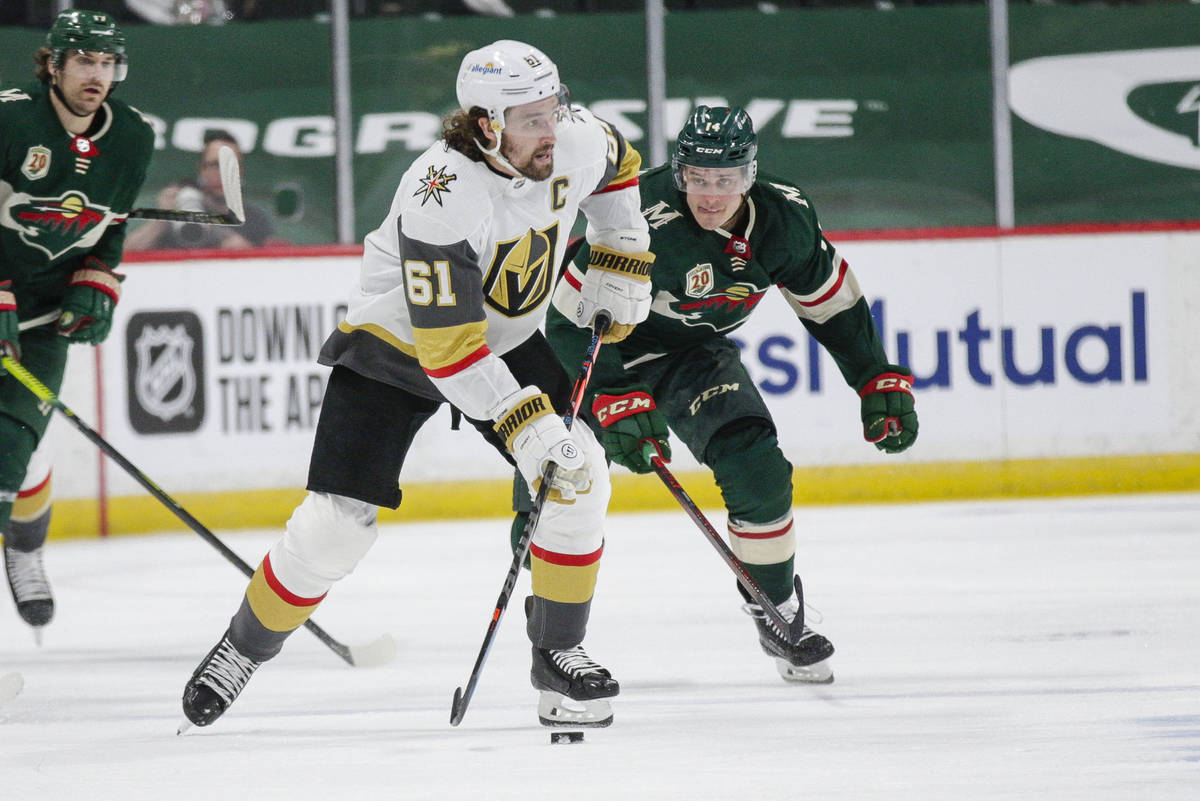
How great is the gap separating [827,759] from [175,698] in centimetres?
139

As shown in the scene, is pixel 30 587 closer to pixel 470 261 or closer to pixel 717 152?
pixel 470 261

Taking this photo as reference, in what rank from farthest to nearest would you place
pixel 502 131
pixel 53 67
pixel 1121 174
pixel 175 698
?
pixel 1121 174
pixel 53 67
pixel 175 698
pixel 502 131

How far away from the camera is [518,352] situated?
284 cm

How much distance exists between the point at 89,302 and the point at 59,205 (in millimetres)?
224

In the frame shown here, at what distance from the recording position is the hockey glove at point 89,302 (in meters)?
3.53

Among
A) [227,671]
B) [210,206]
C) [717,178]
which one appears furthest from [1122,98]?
[227,671]

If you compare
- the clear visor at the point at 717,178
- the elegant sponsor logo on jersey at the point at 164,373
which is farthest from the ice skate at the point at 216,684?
the elegant sponsor logo on jersey at the point at 164,373

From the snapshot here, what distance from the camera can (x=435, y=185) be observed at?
8.34ft

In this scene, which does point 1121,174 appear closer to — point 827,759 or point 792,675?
point 792,675

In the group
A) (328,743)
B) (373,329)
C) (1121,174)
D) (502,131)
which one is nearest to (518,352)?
(373,329)

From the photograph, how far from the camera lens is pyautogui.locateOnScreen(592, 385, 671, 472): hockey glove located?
9.80ft

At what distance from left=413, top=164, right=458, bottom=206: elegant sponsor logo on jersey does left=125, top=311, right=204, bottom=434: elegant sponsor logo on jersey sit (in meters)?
3.30

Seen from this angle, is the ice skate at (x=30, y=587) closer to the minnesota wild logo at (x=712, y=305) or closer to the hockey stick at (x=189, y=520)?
the hockey stick at (x=189, y=520)

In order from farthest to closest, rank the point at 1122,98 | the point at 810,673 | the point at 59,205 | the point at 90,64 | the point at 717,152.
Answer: the point at 1122,98, the point at 59,205, the point at 90,64, the point at 810,673, the point at 717,152
